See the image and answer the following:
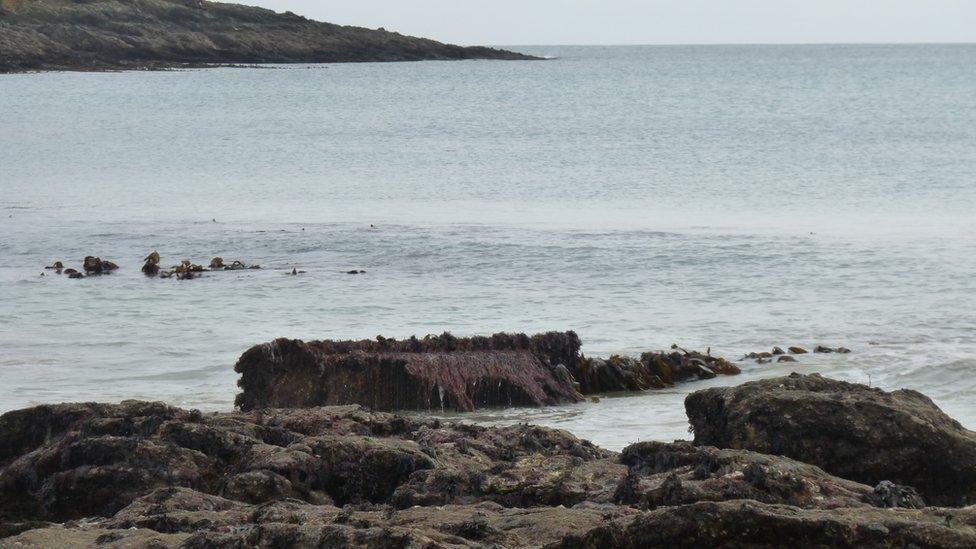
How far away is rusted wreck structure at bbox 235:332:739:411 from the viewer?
11.3 metres

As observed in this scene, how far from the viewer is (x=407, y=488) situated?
5840 mm

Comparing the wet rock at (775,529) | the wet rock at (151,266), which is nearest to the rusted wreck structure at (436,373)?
the wet rock at (775,529)

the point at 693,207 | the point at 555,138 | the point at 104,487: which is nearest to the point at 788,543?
the point at 104,487

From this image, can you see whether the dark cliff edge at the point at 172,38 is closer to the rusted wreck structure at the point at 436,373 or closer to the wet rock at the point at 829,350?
the wet rock at the point at 829,350

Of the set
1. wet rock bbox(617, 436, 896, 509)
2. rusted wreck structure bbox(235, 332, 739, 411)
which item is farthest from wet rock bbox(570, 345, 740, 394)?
wet rock bbox(617, 436, 896, 509)

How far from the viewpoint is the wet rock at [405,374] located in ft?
36.9

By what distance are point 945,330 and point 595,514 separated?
12520 mm

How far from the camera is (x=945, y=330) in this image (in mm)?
16031

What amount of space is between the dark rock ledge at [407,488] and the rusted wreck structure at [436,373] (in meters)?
3.72

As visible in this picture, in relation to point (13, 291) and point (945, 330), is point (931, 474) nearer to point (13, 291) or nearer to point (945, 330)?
point (945, 330)

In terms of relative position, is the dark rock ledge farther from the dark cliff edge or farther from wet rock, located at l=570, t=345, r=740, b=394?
the dark cliff edge

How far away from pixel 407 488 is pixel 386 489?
0.35m

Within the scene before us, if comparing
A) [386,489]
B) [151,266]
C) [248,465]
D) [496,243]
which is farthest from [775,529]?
[496,243]

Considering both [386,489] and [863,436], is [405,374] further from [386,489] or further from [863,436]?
[863,436]
